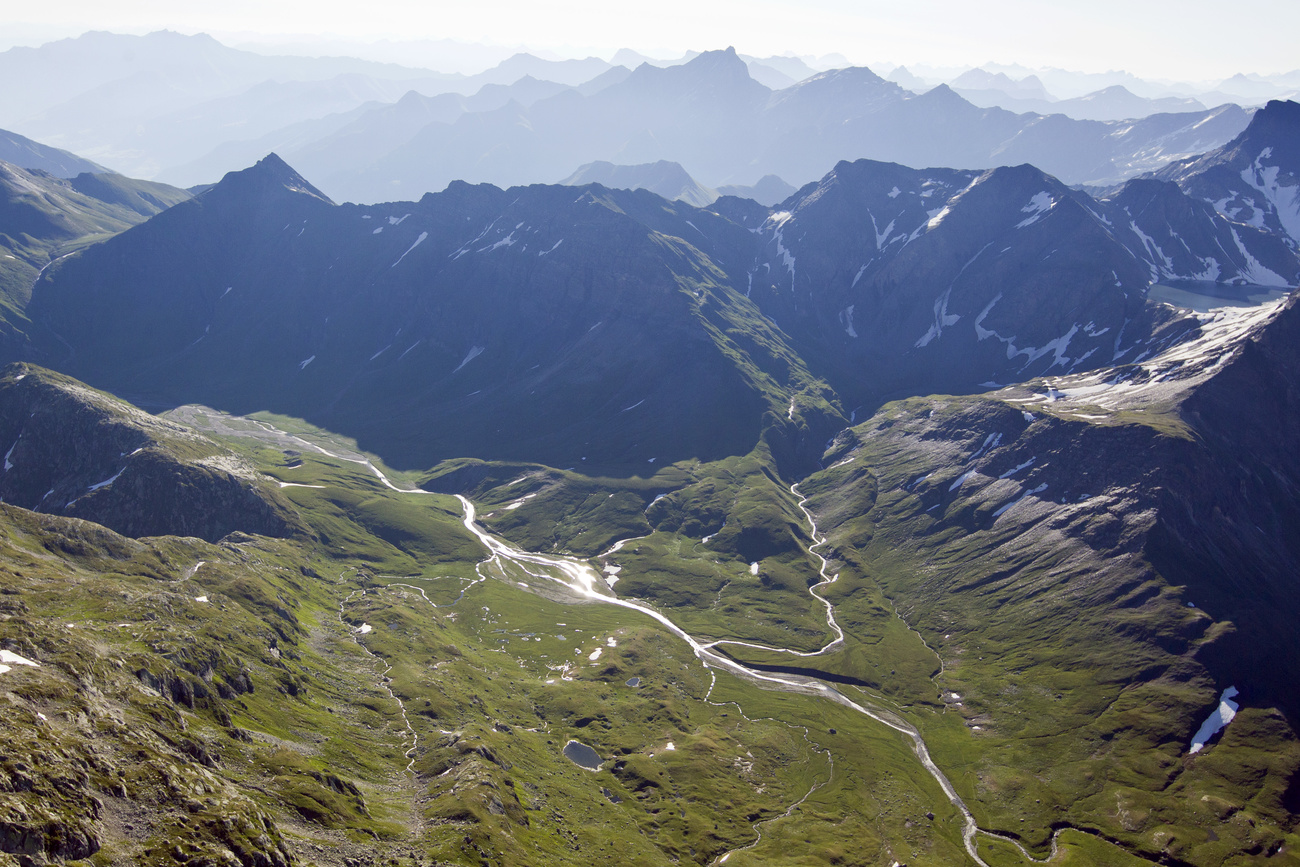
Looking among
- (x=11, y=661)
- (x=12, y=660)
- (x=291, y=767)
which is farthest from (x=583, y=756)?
(x=11, y=661)

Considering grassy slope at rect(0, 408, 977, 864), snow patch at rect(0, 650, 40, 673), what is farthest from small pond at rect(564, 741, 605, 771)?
snow patch at rect(0, 650, 40, 673)

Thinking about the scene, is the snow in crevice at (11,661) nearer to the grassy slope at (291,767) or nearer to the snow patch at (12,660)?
the snow patch at (12,660)

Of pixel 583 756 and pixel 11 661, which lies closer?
pixel 11 661

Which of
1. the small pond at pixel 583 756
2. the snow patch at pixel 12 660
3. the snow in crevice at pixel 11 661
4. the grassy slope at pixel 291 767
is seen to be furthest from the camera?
the small pond at pixel 583 756

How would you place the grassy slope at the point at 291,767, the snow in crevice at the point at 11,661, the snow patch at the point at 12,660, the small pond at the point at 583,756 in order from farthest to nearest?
1. the small pond at the point at 583,756
2. the snow patch at the point at 12,660
3. the snow in crevice at the point at 11,661
4. the grassy slope at the point at 291,767

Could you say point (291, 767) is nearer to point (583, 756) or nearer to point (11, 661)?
point (11, 661)

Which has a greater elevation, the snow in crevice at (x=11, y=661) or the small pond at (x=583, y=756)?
the snow in crevice at (x=11, y=661)

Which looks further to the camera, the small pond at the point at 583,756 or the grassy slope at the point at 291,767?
the small pond at the point at 583,756

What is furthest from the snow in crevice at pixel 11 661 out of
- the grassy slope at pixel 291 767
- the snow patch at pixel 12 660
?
the grassy slope at pixel 291 767

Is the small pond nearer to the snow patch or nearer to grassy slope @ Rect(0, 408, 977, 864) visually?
grassy slope @ Rect(0, 408, 977, 864)
